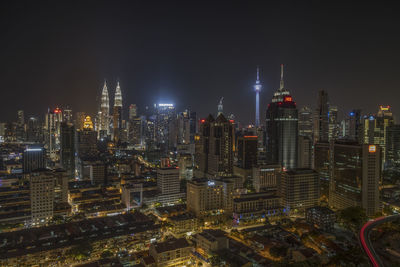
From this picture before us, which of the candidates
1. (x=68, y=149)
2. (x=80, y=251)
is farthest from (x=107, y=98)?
(x=80, y=251)

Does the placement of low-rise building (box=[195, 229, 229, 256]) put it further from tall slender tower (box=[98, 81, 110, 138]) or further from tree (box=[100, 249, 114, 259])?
tall slender tower (box=[98, 81, 110, 138])

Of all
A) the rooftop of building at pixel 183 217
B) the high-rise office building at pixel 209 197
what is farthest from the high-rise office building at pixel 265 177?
the rooftop of building at pixel 183 217

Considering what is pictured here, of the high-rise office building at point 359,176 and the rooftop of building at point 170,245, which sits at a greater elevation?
the high-rise office building at point 359,176

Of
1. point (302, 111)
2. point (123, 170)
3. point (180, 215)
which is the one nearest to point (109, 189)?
point (123, 170)

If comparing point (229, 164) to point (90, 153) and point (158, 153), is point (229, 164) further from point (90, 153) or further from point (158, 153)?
point (90, 153)

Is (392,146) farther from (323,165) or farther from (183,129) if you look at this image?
(183,129)

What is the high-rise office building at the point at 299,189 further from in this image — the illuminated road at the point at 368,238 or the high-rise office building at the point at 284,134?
the high-rise office building at the point at 284,134

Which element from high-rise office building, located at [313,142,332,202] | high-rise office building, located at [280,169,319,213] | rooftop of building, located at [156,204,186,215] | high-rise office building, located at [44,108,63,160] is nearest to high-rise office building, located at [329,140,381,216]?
high-rise office building, located at [280,169,319,213]
